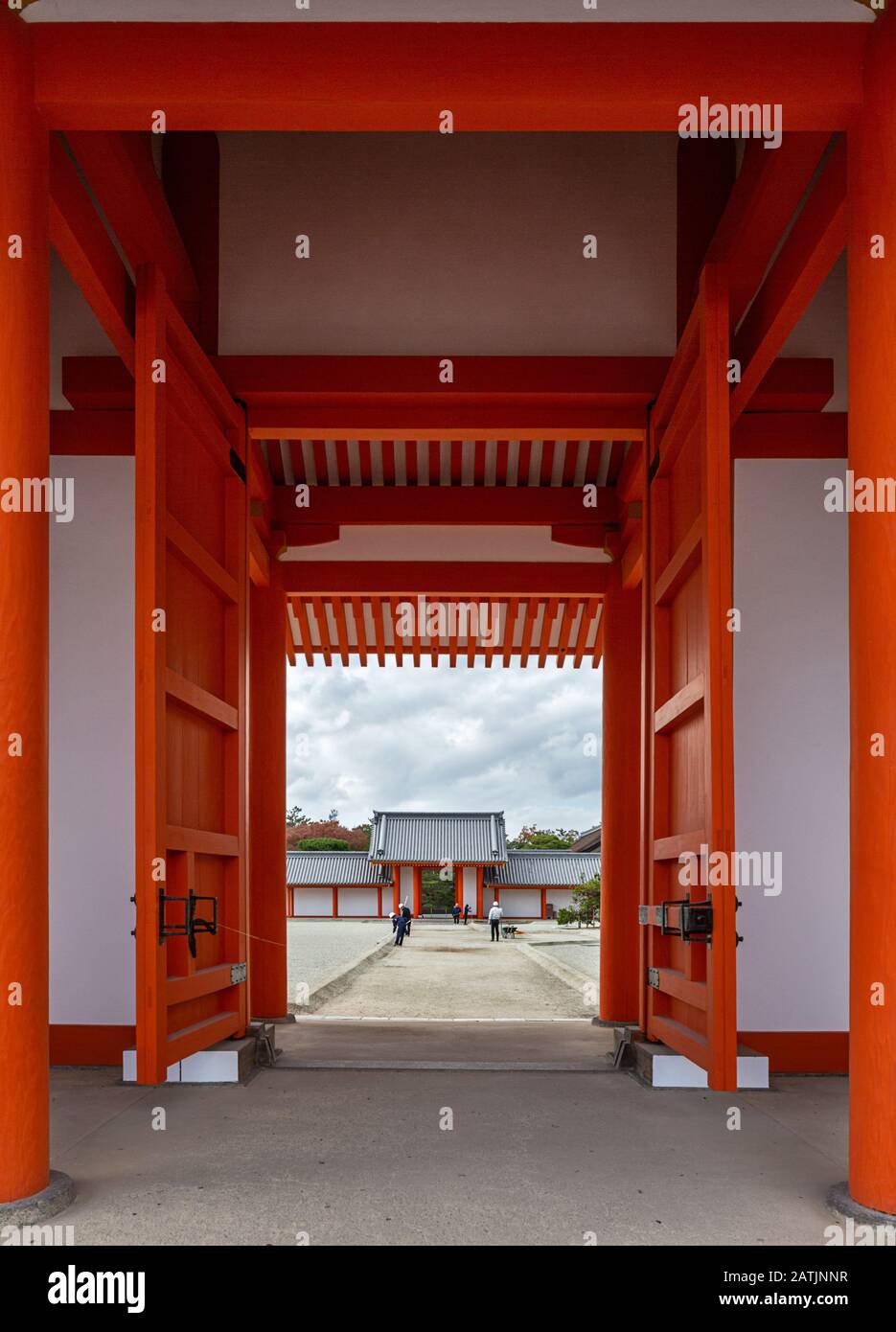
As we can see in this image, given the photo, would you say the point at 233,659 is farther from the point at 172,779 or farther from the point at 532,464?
the point at 532,464

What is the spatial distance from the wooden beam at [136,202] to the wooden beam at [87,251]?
4.0 inches

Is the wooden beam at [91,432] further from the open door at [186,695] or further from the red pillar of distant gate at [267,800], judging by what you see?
the red pillar of distant gate at [267,800]

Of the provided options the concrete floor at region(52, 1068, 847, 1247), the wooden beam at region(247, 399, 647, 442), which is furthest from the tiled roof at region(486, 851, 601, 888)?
the concrete floor at region(52, 1068, 847, 1247)

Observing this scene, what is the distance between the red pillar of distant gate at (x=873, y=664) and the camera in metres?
2.98

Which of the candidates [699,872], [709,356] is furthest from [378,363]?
[699,872]

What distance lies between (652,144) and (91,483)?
3.19 meters

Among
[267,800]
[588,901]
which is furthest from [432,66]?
[588,901]

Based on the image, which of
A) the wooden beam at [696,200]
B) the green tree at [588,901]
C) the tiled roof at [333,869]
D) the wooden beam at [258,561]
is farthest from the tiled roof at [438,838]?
the wooden beam at [696,200]

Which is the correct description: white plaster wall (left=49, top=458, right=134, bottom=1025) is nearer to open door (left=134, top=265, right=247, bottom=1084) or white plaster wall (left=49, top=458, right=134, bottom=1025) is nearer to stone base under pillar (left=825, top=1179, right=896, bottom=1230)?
open door (left=134, top=265, right=247, bottom=1084)

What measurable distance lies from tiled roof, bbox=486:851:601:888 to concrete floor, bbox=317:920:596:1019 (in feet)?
39.8

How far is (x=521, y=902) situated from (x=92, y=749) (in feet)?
101

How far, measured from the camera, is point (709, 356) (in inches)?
172

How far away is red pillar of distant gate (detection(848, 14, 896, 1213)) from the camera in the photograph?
117 inches
